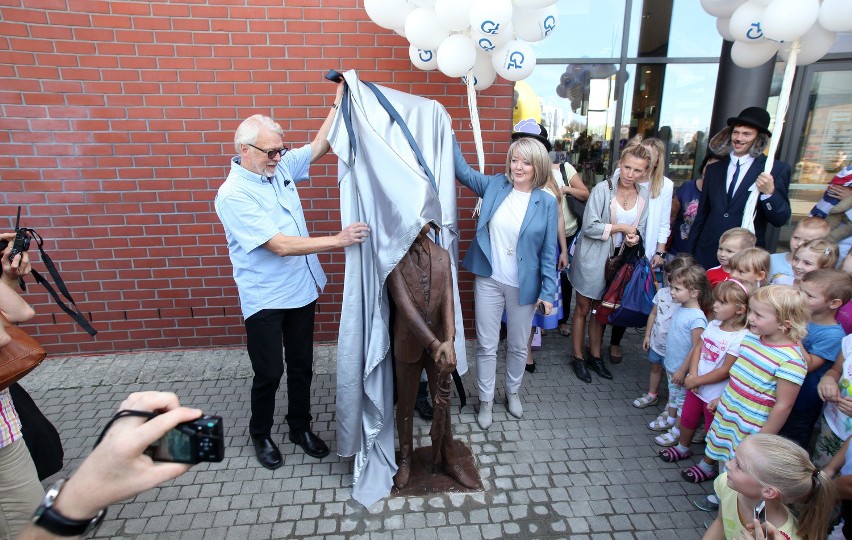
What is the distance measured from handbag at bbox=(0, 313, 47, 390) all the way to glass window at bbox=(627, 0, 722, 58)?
6.74 metres

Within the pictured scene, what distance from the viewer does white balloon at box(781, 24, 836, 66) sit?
326 cm

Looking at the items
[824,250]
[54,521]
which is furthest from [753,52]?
[54,521]

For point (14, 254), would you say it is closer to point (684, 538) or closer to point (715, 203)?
point (684, 538)

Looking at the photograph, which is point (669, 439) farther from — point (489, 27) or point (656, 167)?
point (489, 27)

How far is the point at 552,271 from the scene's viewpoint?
3.37 m

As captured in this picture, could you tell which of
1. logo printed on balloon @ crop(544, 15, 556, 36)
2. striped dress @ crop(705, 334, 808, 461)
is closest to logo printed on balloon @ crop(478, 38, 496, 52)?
logo printed on balloon @ crop(544, 15, 556, 36)

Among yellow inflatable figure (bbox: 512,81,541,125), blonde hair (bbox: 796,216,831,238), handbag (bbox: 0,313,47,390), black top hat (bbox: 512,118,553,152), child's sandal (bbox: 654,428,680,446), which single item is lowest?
child's sandal (bbox: 654,428,680,446)

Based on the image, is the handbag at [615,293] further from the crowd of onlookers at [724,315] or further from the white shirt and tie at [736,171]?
the white shirt and tie at [736,171]

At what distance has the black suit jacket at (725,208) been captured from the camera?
11.8 feet

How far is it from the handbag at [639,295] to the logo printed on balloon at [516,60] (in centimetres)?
186

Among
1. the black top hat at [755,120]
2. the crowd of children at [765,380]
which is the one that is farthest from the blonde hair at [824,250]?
the black top hat at [755,120]

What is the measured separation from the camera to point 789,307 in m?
2.38

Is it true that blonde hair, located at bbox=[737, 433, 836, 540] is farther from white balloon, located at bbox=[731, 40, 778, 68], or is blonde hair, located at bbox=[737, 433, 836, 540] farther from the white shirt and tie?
white balloon, located at bbox=[731, 40, 778, 68]

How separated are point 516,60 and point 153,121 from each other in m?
2.96
